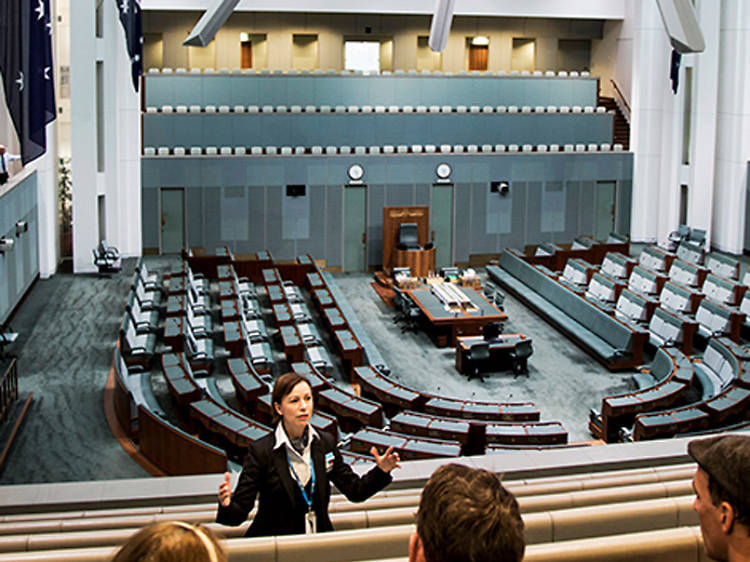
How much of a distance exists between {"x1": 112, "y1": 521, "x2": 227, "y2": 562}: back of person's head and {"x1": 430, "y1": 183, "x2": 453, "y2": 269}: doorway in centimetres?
2037

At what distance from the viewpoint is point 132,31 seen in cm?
1786

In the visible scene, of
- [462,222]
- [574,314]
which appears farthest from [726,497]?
[462,222]

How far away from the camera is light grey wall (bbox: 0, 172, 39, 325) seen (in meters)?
13.4

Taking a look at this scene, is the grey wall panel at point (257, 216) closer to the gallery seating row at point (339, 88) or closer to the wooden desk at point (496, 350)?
the gallery seating row at point (339, 88)

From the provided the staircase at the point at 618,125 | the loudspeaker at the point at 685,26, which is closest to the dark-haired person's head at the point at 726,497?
the loudspeaker at the point at 685,26

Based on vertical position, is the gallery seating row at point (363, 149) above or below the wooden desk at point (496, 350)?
above

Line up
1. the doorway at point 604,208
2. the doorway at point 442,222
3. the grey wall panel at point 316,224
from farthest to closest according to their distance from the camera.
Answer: the doorway at point 604,208
the doorway at point 442,222
the grey wall panel at point 316,224

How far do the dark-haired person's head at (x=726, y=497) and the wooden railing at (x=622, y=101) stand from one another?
2402cm

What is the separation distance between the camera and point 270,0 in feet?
79.6

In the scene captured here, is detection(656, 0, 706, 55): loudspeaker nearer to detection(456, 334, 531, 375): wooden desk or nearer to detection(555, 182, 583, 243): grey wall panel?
detection(456, 334, 531, 375): wooden desk

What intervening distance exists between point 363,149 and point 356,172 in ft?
2.10

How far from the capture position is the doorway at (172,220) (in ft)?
69.1

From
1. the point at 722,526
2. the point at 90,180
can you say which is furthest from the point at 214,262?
the point at 722,526

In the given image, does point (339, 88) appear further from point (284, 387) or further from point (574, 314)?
point (284, 387)
